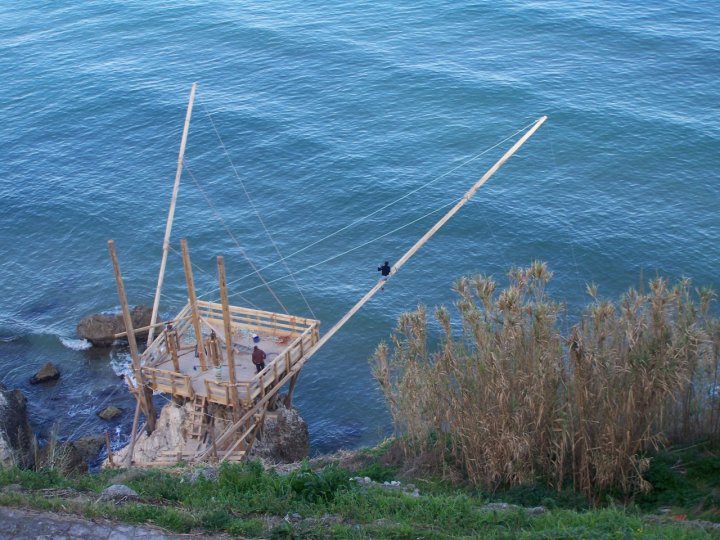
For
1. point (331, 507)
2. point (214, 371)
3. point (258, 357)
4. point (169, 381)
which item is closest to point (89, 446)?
point (169, 381)

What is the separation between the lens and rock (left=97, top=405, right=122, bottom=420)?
35.1 meters

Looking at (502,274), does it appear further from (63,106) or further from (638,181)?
(63,106)

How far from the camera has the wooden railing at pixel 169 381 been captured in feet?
93.8

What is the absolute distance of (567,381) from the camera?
72.3 ft

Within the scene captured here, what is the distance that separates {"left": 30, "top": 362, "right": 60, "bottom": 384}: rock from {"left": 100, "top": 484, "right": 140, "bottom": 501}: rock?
2016 centimetres

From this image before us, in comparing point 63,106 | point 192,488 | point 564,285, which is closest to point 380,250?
point 564,285

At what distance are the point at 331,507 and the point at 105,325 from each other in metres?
24.0

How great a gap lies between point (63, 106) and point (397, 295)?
1350 inches

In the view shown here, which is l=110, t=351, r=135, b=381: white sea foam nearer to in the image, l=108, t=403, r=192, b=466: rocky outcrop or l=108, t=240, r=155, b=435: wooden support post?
l=108, t=240, r=155, b=435: wooden support post

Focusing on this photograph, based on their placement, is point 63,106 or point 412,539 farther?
point 63,106

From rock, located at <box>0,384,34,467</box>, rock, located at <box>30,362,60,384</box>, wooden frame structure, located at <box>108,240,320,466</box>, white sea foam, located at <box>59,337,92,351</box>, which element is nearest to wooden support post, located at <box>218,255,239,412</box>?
wooden frame structure, located at <box>108,240,320,466</box>

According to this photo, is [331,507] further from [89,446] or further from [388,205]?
[388,205]

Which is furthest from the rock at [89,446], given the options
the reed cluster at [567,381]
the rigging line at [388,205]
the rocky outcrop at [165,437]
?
the reed cluster at [567,381]

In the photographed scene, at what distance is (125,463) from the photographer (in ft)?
94.9
